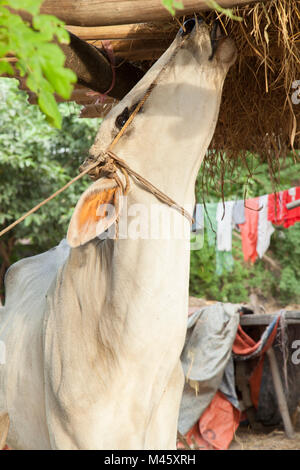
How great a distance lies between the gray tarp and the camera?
679 centimetres

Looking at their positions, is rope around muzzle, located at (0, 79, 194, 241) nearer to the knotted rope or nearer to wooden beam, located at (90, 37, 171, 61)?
the knotted rope

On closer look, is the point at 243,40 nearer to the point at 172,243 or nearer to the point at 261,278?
the point at 172,243

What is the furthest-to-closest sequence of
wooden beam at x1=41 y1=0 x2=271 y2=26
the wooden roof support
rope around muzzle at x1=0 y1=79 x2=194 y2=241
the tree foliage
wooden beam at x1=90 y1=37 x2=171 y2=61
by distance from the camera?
the tree foliage → wooden beam at x1=90 y1=37 x2=171 y2=61 → the wooden roof support → rope around muzzle at x1=0 y1=79 x2=194 y2=241 → wooden beam at x1=41 y1=0 x2=271 y2=26

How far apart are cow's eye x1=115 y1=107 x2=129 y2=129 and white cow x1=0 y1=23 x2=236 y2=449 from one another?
1 centimetres

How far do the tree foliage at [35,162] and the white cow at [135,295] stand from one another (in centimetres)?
676

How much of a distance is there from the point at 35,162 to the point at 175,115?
24.0 ft

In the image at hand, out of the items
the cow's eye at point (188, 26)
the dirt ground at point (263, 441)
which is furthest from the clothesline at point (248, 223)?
the cow's eye at point (188, 26)

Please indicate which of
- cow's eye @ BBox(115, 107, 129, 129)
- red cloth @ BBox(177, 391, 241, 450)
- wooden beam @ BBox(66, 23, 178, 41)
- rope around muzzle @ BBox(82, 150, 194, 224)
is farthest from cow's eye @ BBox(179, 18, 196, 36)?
red cloth @ BBox(177, 391, 241, 450)

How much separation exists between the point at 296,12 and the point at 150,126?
64cm

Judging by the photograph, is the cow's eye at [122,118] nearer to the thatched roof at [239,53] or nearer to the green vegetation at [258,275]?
the thatched roof at [239,53]

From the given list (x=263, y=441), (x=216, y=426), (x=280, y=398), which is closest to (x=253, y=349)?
(x=280, y=398)

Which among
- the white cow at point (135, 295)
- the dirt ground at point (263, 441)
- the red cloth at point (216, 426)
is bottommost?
the dirt ground at point (263, 441)

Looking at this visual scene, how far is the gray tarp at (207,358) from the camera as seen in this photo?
6.79 metres

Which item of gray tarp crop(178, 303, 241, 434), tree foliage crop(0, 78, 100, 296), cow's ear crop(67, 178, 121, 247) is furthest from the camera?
tree foliage crop(0, 78, 100, 296)
